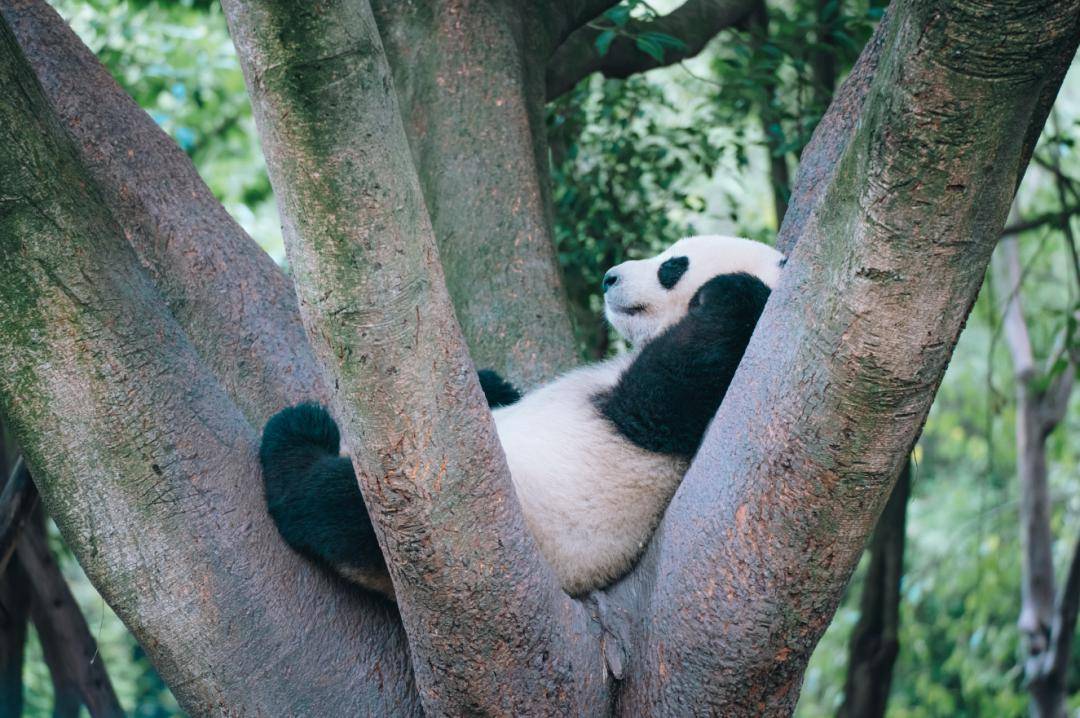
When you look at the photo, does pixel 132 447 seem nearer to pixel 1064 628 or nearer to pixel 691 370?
pixel 691 370

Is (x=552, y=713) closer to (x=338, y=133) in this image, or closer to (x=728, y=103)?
(x=338, y=133)

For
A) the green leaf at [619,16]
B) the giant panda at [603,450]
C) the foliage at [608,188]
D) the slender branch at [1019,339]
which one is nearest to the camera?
the giant panda at [603,450]

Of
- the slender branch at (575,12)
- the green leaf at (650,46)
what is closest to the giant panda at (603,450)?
the green leaf at (650,46)

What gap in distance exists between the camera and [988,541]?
24.6ft

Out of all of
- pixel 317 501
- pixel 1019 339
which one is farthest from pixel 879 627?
pixel 317 501

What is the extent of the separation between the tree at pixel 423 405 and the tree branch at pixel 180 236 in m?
0.02

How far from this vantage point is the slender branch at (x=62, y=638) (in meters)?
3.95

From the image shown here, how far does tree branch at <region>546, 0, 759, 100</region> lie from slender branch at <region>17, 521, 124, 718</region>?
2.81 m

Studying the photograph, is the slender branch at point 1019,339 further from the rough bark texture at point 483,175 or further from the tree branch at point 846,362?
the tree branch at point 846,362

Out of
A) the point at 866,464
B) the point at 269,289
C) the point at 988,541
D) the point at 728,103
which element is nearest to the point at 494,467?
the point at 866,464

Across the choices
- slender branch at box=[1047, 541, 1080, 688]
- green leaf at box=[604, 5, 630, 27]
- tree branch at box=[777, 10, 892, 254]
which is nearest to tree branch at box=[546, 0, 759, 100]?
green leaf at box=[604, 5, 630, 27]

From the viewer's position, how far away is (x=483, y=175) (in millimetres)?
3254

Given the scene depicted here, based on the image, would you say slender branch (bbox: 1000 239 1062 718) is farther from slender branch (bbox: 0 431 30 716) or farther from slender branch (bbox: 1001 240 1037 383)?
slender branch (bbox: 0 431 30 716)

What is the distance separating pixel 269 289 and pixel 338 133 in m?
1.28
